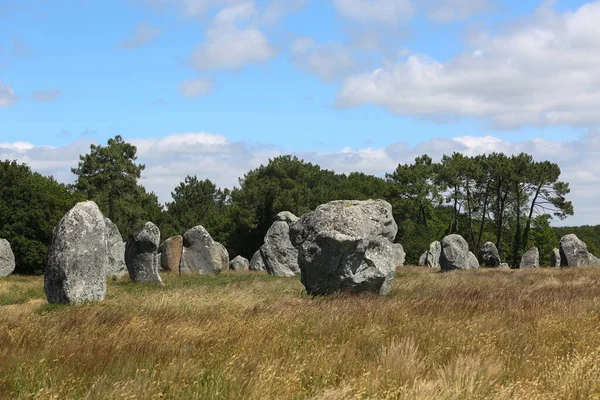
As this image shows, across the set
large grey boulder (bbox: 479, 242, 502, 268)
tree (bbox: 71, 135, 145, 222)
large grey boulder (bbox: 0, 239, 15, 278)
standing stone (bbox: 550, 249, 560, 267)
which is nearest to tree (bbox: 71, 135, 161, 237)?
tree (bbox: 71, 135, 145, 222)

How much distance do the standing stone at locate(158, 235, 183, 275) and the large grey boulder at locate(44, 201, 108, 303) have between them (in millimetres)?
15530

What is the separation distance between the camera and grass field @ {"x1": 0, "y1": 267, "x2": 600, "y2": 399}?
18.2ft

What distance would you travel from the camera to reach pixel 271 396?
17.9ft

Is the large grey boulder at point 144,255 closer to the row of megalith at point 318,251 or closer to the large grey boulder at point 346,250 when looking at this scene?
the row of megalith at point 318,251

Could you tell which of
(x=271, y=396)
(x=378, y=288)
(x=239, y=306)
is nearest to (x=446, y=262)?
(x=378, y=288)

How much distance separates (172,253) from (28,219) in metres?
Result: 13.1

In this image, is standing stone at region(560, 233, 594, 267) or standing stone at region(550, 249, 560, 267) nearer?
standing stone at region(560, 233, 594, 267)

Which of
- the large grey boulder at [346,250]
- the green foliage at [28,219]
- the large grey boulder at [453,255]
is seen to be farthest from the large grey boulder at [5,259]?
the large grey boulder at [453,255]

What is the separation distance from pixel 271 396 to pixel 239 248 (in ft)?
192

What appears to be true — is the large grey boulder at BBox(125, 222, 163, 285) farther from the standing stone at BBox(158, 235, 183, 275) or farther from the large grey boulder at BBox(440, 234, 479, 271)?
the large grey boulder at BBox(440, 234, 479, 271)

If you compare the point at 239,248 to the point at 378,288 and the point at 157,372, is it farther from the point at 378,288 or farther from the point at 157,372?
the point at 157,372

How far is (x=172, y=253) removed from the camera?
1261 inches

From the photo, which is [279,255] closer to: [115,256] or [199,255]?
[199,255]

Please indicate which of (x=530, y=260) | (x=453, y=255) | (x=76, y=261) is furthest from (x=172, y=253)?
(x=530, y=260)
